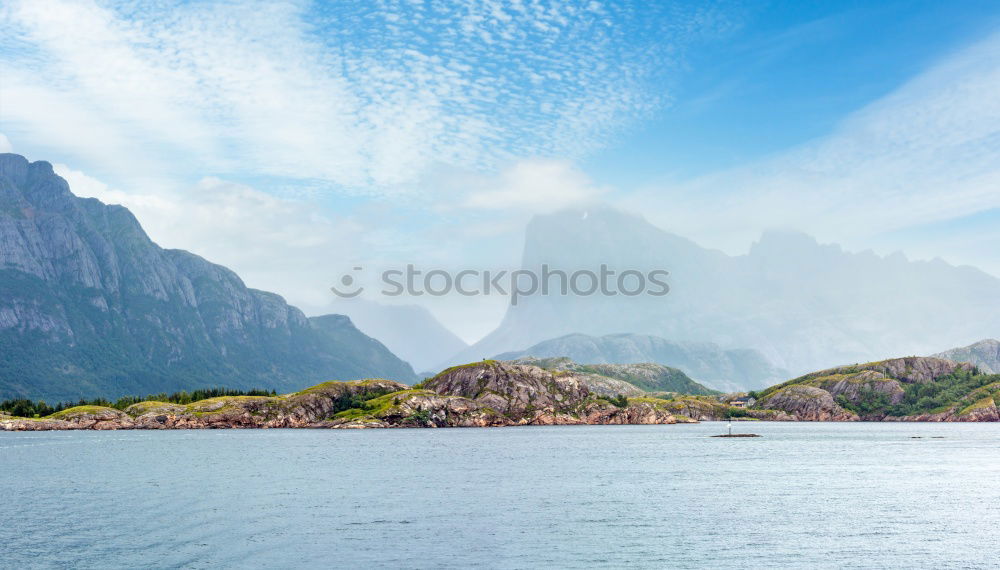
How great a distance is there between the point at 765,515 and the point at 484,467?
64.8 m

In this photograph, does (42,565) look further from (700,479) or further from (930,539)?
(700,479)

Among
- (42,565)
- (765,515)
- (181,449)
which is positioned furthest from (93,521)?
(181,449)

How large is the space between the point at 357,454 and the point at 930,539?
125491 millimetres

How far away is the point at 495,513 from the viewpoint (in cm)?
8425

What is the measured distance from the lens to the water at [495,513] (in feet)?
205

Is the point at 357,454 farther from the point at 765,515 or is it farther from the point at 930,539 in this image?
the point at 930,539

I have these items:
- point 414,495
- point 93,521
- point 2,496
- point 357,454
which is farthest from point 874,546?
point 357,454

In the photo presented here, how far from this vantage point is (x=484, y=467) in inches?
5497

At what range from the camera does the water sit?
62.4 metres

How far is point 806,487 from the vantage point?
4343 inches

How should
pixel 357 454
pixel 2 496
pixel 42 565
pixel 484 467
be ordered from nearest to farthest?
pixel 42 565
pixel 2 496
pixel 484 467
pixel 357 454

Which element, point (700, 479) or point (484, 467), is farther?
point (484, 467)

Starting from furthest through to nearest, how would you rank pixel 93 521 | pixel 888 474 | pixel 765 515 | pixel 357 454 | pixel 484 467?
pixel 357 454
pixel 484 467
pixel 888 474
pixel 765 515
pixel 93 521

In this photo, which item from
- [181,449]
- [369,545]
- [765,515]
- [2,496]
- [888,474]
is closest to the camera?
[369,545]
